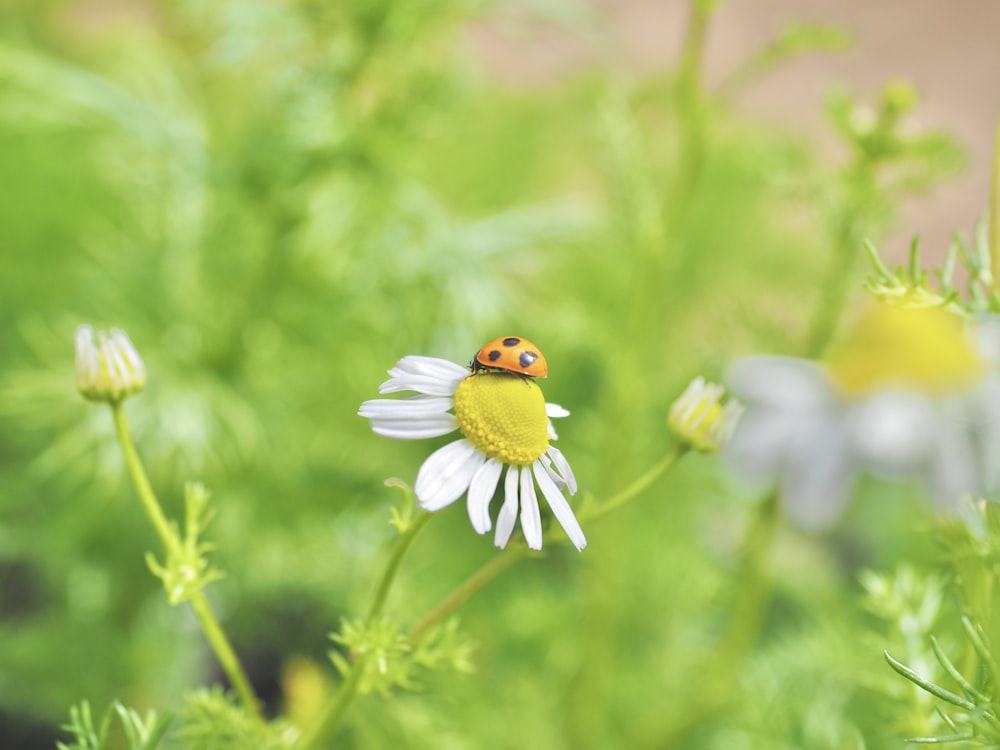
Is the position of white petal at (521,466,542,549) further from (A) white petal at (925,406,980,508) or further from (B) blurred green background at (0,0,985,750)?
(B) blurred green background at (0,0,985,750)

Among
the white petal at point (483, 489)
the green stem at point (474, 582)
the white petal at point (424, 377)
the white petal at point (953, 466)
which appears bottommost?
the green stem at point (474, 582)

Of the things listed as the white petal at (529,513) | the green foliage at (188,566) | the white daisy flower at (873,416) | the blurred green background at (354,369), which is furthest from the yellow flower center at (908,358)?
the blurred green background at (354,369)

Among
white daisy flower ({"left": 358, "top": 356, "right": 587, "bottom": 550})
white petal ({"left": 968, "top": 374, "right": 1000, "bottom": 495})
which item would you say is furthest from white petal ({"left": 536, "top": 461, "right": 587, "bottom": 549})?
Answer: white petal ({"left": 968, "top": 374, "right": 1000, "bottom": 495})

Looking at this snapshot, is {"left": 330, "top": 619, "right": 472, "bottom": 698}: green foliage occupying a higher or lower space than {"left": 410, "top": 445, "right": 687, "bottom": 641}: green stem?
lower

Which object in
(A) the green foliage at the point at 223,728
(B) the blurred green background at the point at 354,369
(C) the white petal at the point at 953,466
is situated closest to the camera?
(C) the white petal at the point at 953,466

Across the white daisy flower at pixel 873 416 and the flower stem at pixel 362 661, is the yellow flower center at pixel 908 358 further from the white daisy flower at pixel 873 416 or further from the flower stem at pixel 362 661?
the flower stem at pixel 362 661

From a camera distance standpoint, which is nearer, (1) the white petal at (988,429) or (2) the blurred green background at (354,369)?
(1) the white petal at (988,429)

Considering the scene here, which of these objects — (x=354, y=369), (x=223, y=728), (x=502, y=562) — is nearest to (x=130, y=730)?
(x=223, y=728)
